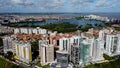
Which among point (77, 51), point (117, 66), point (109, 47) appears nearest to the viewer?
point (117, 66)

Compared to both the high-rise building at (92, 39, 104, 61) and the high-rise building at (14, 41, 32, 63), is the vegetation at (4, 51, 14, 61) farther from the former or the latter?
the high-rise building at (92, 39, 104, 61)

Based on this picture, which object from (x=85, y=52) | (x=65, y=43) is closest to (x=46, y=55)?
(x=65, y=43)

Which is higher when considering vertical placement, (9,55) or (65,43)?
(65,43)

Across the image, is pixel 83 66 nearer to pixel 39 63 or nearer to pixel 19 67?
pixel 39 63

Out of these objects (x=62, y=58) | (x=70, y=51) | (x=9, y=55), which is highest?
(x=70, y=51)

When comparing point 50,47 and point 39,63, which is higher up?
point 50,47

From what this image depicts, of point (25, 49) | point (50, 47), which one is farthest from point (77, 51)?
point (25, 49)

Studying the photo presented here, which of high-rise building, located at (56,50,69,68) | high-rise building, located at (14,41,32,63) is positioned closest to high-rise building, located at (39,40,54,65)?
high-rise building, located at (56,50,69,68)

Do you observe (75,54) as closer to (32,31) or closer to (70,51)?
(70,51)

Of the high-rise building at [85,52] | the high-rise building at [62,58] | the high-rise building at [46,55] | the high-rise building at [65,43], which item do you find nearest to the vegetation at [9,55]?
the high-rise building at [46,55]

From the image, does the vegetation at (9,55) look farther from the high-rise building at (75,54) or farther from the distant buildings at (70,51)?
the high-rise building at (75,54)

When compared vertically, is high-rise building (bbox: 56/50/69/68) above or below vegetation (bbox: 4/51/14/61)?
above
